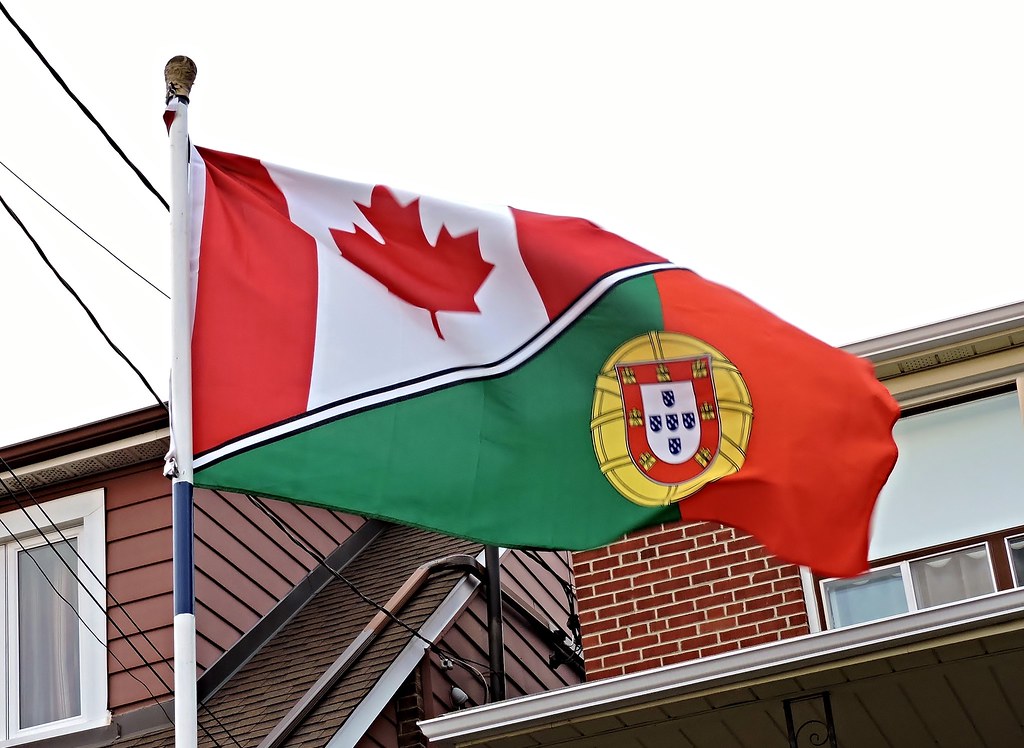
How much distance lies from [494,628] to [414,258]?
631 centimetres

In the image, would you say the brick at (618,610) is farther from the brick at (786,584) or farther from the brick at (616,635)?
the brick at (786,584)

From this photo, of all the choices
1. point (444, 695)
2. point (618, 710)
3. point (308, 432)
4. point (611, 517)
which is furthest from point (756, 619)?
point (308, 432)

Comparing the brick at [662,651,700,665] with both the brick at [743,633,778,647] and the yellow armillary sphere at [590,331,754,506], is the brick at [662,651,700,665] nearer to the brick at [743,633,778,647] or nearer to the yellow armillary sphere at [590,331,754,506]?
the brick at [743,633,778,647]

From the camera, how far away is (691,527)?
11094mm

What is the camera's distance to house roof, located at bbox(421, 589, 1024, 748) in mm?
8930

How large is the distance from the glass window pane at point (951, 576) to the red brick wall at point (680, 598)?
0.79 m

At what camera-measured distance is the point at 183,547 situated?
612cm

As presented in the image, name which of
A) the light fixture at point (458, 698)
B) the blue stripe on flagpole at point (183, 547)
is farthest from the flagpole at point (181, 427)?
the light fixture at point (458, 698)

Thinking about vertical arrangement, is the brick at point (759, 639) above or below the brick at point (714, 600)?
below

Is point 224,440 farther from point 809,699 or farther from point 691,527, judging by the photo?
point 691,527

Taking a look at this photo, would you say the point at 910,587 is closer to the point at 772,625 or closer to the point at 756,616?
the point at 772,625

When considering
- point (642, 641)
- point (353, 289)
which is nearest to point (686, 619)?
point (642, 641)

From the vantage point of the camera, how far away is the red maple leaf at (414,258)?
6.92 metres

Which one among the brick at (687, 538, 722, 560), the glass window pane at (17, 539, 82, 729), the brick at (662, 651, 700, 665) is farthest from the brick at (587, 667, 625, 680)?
the glass window pane at (17, 539, 82, 729)
